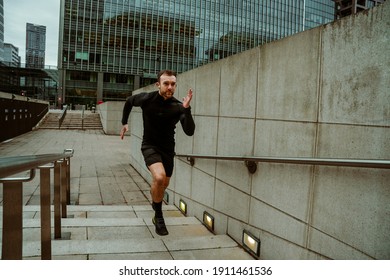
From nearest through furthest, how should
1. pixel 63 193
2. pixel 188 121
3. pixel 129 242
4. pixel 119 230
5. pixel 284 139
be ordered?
pixel 284 139
pixel 129 242
pixel 188 121
pixel 119 230
pixel 63 193

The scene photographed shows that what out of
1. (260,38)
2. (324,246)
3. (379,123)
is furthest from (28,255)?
(260,38)

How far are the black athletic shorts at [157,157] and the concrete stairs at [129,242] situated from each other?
802 millimetres

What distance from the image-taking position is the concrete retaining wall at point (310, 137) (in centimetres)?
184

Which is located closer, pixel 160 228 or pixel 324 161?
pixel 324 161

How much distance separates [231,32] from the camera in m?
59.2

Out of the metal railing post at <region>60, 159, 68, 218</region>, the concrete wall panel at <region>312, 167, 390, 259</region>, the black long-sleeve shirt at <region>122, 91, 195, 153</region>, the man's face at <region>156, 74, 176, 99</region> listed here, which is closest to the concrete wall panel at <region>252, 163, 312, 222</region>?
the concrete wall panel at <region>312, 167, 390, 259</region>

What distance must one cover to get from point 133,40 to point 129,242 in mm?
49782

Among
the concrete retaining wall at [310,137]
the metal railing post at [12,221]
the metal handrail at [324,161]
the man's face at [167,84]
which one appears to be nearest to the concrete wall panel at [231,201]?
the concrete retaining wall at [310,137]

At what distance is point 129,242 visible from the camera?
2963mm

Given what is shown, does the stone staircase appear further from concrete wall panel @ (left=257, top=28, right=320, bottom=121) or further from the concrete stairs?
concrete wall panel @ (left=257, top=28, right=320, bottom=121)

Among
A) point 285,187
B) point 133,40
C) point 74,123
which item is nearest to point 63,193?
point 285,187

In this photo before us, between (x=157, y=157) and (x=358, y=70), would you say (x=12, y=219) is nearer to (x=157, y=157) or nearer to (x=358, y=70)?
(x=157, y=157)

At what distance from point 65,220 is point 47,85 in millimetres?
52711

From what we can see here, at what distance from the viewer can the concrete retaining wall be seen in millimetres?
1836
